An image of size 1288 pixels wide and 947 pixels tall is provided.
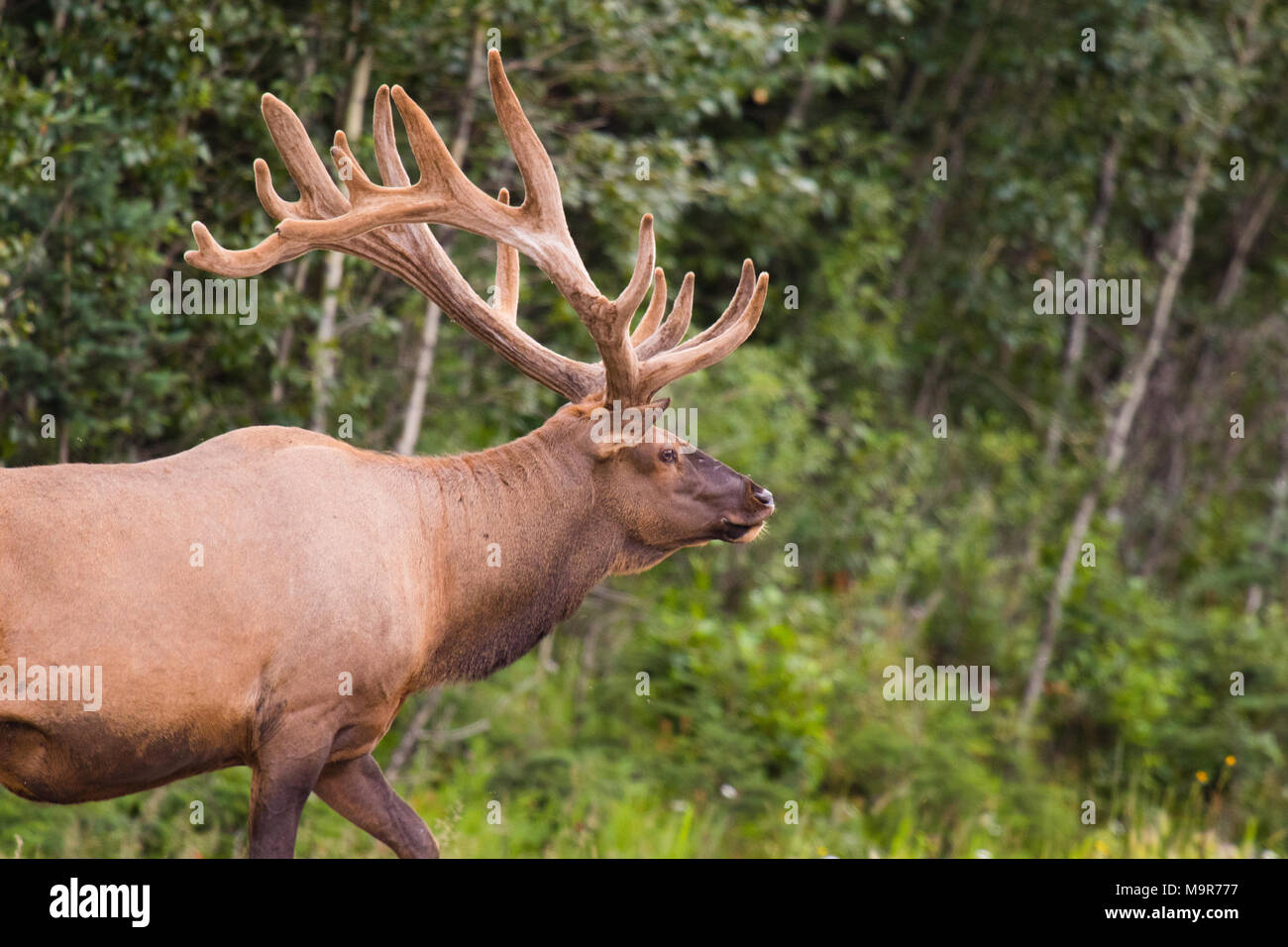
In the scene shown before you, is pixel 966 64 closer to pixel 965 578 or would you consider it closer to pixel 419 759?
pixel 965 578

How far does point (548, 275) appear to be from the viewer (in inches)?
176

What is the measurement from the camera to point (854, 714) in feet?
35.9

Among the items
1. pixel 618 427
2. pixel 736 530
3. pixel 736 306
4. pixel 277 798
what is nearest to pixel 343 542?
pixel 277 798

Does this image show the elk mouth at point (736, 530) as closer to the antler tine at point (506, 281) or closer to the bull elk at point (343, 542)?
the bull elk at point (343, 542)

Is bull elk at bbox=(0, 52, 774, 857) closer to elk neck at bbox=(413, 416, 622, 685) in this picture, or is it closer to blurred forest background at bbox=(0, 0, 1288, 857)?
elk neck at bbox=(413, 416, 622, 685)

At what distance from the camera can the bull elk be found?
11.8 ft

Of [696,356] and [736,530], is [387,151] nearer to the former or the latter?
[696,356]

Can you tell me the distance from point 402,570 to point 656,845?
5189 millimetres

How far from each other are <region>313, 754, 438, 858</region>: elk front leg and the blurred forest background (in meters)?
1.82

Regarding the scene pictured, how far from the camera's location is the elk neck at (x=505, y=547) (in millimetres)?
4207

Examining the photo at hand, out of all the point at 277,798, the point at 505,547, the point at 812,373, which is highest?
the point at 812,373

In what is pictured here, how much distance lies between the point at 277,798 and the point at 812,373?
9.48 metres
